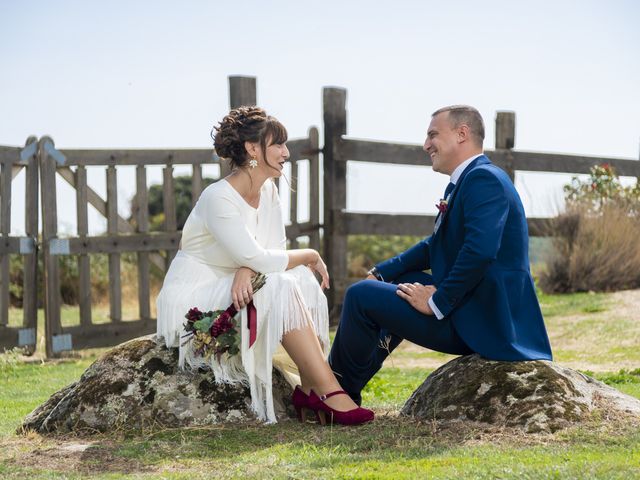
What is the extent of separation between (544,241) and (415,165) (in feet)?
9.01

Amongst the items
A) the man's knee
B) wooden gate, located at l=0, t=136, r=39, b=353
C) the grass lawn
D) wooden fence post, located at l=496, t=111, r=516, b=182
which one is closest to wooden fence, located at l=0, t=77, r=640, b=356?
wooden gate, located at l=0, t=136, r=39, b=353

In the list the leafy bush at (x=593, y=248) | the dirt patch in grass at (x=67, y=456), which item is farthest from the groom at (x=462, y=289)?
the leafy bush at (x=593, y=248)

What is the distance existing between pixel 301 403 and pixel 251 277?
26.8 inches

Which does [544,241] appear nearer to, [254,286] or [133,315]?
[133,315]

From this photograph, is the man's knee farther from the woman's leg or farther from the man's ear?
the man's ear

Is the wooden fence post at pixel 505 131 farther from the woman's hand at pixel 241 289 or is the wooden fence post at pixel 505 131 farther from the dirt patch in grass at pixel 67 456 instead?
the dirt patch in grass at pixel 67 456

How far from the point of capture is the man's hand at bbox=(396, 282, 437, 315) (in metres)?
4.43

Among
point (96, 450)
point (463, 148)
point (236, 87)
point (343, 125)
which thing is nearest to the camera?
point (96, 450)

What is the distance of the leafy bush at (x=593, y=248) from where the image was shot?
1248cm

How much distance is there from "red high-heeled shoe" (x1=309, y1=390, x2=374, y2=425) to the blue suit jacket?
0.61 metres

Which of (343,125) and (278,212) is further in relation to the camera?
(343,125)

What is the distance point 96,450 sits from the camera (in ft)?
13.9

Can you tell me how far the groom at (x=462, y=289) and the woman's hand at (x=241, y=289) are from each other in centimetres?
49

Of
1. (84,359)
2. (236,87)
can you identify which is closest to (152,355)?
(84,359)
